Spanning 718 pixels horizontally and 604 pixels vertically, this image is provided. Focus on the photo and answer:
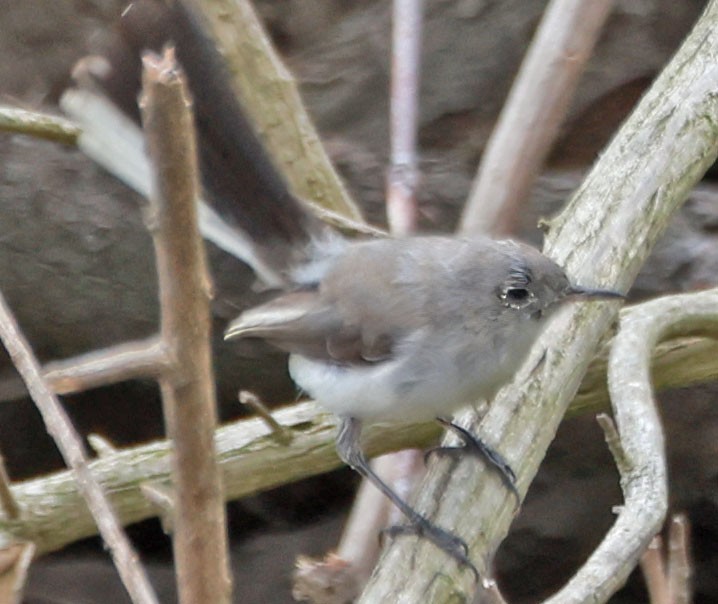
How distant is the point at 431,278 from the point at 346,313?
0.18 metres

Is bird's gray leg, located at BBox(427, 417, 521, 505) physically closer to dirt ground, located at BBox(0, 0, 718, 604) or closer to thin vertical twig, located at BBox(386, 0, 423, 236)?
thin vertical twig, located at BBox(386, 0, 423, 236)

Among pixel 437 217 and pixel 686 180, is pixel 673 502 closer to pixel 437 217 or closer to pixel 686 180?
pixel 437 217

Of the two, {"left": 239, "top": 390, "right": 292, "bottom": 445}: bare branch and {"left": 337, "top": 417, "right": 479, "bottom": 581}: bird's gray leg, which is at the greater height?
{"left": 239, "top": 390, "right": 292, "bottom": 445}: bare branch

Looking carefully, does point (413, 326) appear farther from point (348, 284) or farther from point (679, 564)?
point (679, 564)

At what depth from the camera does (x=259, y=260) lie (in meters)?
2.17

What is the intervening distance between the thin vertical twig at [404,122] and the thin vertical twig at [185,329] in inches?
64.8

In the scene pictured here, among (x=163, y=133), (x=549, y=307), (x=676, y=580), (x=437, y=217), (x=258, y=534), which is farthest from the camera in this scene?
(x=258, y=534)

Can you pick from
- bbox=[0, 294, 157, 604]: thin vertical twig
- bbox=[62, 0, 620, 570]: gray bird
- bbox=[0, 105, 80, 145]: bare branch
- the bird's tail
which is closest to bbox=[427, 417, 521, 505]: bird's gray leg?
bbox=[62, 0, 620, 570]: gray bird

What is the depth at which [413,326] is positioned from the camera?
1953 millimetres

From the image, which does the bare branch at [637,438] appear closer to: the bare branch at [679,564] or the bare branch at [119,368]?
the bare branch at [679,564]

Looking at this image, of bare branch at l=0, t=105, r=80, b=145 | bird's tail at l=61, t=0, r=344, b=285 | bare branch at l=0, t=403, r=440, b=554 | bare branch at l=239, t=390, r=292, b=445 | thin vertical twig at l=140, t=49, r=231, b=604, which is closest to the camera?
thin vertical twig at l=140, t=49, r=231, b=604

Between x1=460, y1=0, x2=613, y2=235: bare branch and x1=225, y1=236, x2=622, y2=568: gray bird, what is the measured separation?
534 millimetres

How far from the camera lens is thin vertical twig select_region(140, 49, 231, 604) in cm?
86

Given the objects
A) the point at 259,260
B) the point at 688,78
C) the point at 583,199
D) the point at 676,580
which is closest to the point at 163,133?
the point at 676,580
